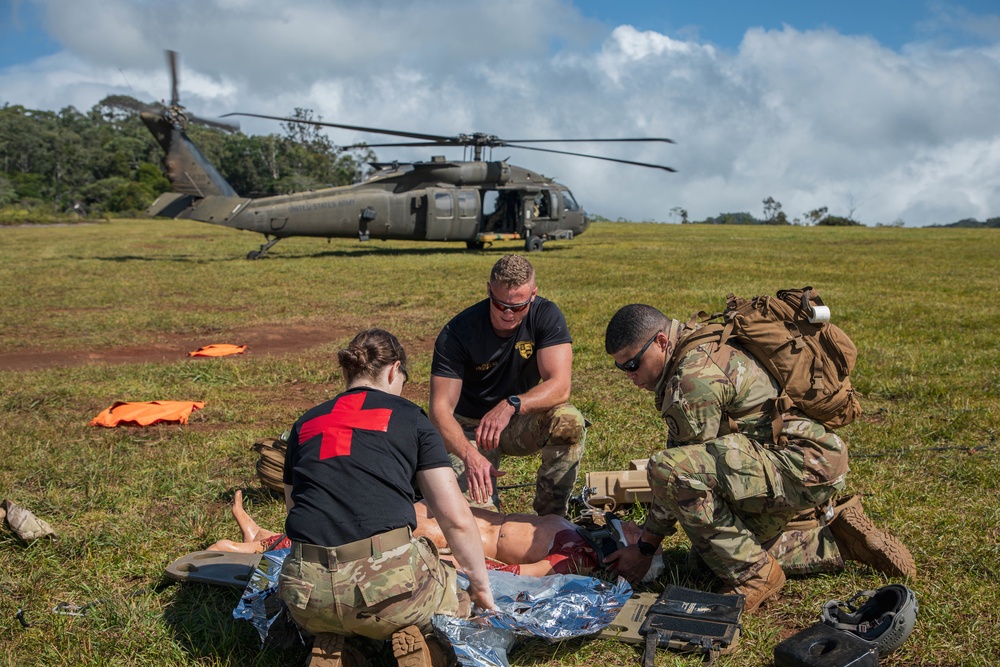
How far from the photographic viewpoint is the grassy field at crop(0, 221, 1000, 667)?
11.6 feet

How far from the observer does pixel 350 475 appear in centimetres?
300

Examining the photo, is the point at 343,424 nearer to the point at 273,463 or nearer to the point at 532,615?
the point at 532,615

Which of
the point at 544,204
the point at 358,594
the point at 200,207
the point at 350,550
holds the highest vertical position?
the point at 544,204

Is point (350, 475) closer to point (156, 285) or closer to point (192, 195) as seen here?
point (156, 285)

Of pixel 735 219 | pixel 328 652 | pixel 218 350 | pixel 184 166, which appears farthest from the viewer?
pixel 735 219

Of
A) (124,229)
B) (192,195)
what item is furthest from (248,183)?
(192,195)

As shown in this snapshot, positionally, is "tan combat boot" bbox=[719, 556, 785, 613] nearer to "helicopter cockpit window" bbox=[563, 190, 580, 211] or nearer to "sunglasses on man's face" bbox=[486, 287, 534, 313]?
"sunglasses on man's face" bbox=[486, 287, 534, 313]

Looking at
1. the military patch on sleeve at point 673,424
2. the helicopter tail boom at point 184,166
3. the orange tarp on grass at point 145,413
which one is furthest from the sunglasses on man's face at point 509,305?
the helicopter tail boom at point 184,166

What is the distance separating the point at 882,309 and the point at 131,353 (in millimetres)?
10306

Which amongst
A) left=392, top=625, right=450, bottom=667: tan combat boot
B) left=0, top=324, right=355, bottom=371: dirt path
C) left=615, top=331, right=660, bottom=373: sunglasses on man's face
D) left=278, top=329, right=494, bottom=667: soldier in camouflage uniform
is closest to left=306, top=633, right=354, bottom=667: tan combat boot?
left=278, top=329, right=494, bottom=667: soldier in camouflage uniform

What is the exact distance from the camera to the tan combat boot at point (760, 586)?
3621 millimetres

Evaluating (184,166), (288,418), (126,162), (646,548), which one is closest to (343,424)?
(646,548)

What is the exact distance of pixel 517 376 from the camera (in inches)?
193

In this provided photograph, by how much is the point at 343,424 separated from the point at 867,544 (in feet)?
8.33
